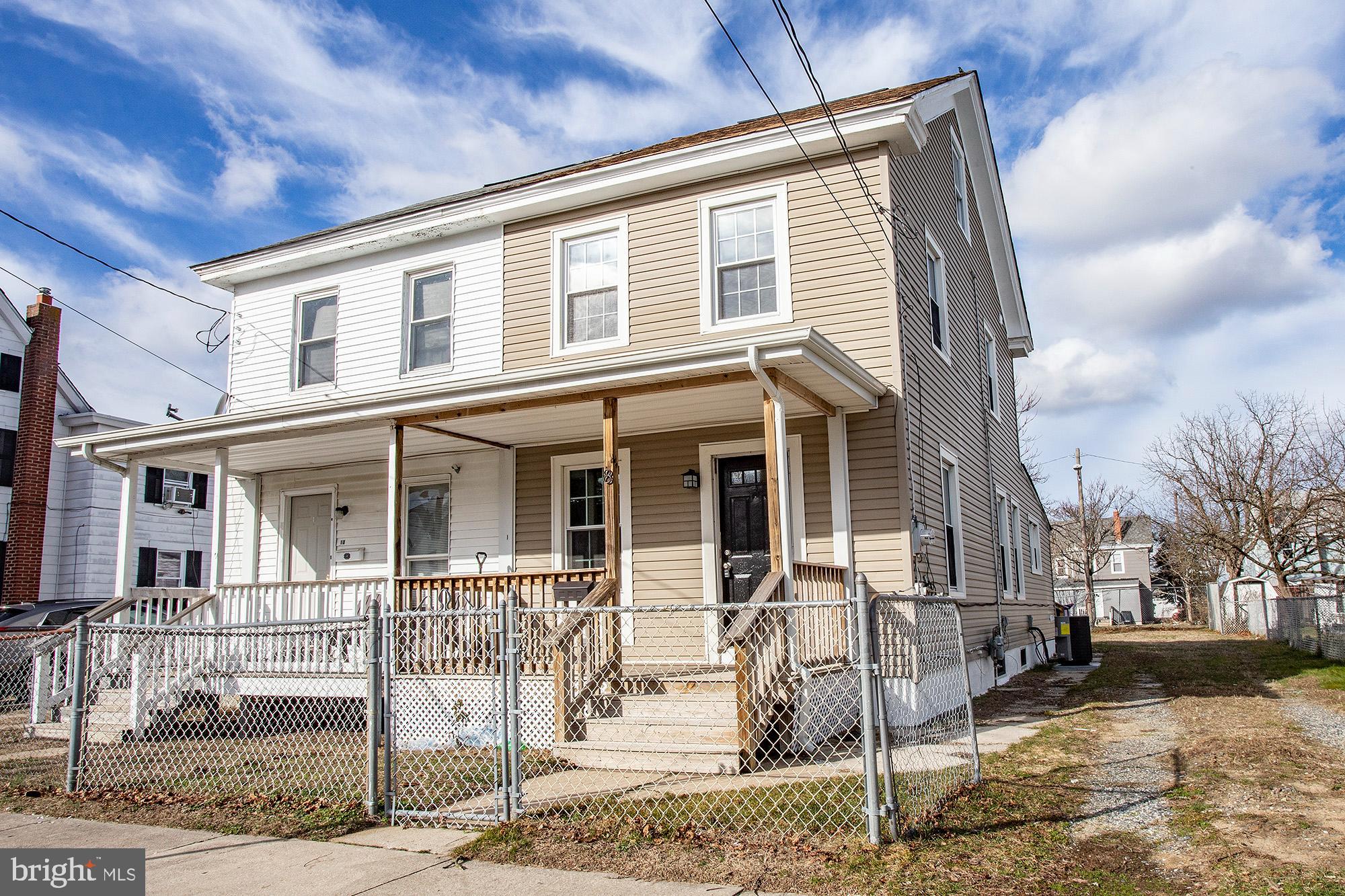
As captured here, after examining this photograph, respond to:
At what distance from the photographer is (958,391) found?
12.7 meters

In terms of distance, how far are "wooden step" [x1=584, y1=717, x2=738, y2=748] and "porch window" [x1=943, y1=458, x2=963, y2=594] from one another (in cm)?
520

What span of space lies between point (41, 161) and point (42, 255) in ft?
4.50

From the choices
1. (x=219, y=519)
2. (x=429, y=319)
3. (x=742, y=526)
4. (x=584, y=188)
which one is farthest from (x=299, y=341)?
(x=742, y=526)

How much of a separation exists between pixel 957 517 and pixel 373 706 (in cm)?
825

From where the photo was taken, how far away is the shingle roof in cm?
1020

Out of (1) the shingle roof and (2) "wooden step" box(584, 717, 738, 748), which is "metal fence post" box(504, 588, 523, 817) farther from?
(1) the shingle roof

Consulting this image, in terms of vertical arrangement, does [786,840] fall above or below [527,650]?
below

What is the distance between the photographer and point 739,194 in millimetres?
10562

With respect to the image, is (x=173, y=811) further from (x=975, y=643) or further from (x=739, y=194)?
(x=975, y=643)

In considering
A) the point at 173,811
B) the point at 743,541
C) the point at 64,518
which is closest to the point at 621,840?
the point at 173,811

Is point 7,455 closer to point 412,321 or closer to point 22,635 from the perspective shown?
point 22,635

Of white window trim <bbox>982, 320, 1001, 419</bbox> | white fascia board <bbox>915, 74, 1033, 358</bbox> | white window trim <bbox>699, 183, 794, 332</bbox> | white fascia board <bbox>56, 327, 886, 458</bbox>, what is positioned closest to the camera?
white fascia board <bbox>56, 327, 886, 458</bbox>

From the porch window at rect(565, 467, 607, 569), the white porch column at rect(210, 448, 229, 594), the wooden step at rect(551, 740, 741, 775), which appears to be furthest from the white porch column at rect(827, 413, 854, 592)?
the white porch column at rect(210, 448, 229, 594)

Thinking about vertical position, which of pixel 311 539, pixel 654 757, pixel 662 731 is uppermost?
pixel 311 539
